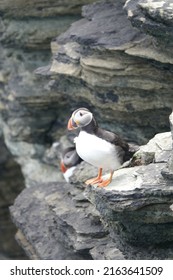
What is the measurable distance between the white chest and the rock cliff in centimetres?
24

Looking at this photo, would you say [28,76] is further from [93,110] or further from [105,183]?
[105,183]

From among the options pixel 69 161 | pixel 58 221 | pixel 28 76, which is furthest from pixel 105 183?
pixel 28 76

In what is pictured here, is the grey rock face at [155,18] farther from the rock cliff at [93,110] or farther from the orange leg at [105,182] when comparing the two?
the orange leg at [105,182]

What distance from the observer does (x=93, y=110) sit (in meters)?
17.6

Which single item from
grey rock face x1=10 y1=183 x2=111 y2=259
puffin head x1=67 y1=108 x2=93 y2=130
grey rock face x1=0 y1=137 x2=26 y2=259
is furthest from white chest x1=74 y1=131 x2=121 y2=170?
grey rock face x1=0 y1=137 x2=26 y2=259

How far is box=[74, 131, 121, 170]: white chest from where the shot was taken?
1223 cm

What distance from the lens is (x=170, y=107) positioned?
15773 millimetres

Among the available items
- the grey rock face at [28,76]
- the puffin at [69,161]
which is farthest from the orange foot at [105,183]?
the grey rock face at [28,76]

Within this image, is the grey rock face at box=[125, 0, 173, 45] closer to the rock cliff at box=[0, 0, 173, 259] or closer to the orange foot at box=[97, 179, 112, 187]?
the rock cliff at box=[0, 0, 173, 259]

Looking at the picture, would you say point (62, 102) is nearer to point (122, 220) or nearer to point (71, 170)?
point (71, 170)

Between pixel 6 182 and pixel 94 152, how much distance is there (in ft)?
50.5

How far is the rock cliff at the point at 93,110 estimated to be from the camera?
12.3 m

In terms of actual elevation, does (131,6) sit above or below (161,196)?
above

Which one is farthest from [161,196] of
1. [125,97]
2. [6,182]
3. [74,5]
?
[6,182]
